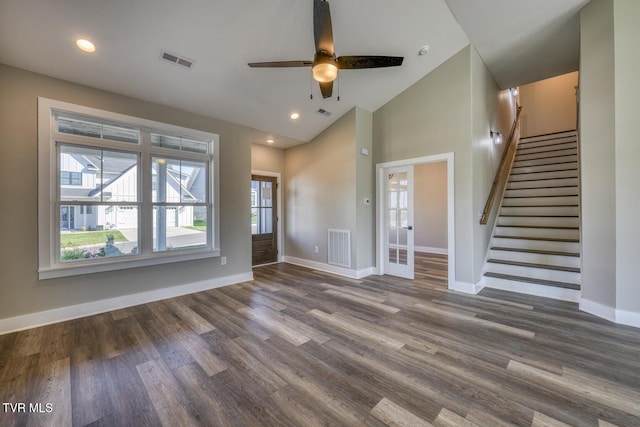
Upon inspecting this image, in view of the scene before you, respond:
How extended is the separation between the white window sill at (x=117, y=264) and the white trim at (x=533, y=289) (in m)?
4.50

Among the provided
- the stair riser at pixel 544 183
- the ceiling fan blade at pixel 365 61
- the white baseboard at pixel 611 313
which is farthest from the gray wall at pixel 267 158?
the white baseboard at pixel 611 313

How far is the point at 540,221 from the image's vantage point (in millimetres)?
4699

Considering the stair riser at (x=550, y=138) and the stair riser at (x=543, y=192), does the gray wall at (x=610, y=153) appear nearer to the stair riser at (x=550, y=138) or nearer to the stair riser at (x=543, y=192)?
the stair riser at (x=543, y=192)

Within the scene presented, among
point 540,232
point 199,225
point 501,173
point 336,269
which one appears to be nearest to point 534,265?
point 540,232

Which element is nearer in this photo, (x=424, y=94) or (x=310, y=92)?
(x=310, y=92)

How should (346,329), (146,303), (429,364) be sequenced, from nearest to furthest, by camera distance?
(429,364), (346,329), (146,303)

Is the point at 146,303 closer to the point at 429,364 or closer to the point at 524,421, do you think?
the point at 429,364

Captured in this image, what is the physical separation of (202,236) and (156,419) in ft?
9.70

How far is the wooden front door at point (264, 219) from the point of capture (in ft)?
19.6

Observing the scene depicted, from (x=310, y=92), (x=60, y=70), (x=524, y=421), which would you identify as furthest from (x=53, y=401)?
(x=310, y=92)

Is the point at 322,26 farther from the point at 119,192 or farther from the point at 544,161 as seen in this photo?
the point at 544,161

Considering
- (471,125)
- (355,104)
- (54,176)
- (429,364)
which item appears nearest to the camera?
(429,364)

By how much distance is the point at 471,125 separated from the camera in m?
3.96

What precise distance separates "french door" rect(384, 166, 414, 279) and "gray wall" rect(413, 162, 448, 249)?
265 cm
